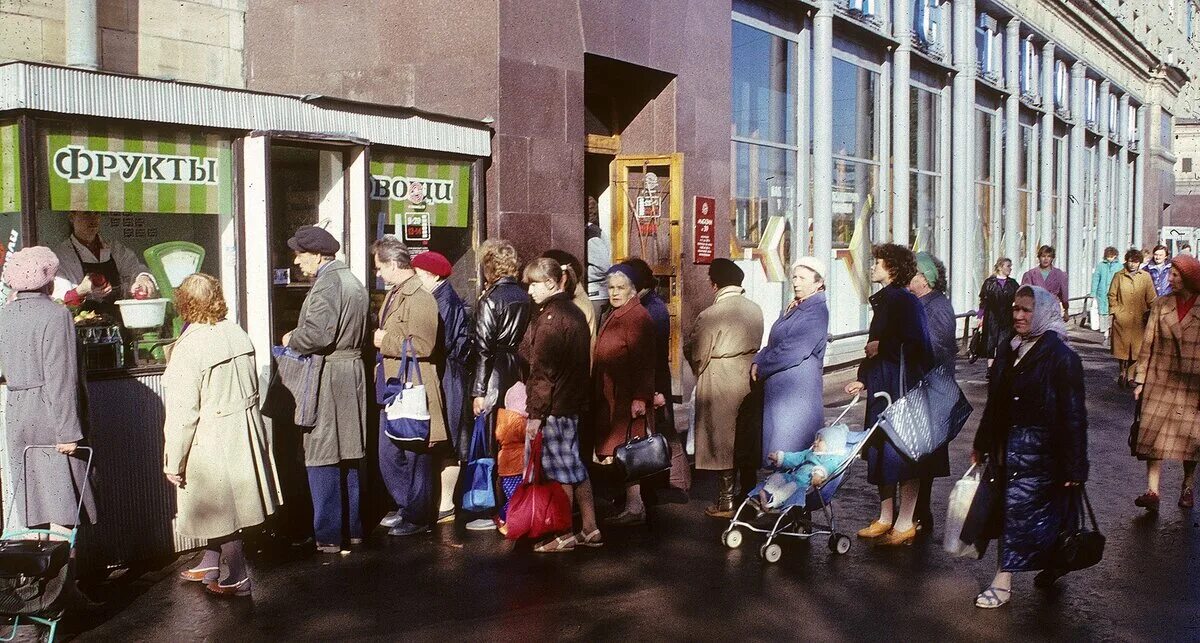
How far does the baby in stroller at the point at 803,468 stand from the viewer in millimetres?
7395

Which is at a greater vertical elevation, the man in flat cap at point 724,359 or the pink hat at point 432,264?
A: the pink hat at point 432,264

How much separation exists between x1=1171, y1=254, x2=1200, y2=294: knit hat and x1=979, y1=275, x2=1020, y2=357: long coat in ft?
22.0

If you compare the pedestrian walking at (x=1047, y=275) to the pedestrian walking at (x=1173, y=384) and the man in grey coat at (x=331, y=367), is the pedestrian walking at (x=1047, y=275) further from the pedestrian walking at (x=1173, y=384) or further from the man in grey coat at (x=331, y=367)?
the man in grey coat at (x=331, y=367)

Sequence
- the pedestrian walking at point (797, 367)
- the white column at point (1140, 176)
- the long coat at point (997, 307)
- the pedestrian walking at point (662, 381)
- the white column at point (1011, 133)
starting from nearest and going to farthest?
the pedestrian walking at point (797, 367) → the pedestrian walking at point (662, 381) → the long coat at point (997, 307) → the white column at point (1011, 133) → the white column at point (1140, 176)

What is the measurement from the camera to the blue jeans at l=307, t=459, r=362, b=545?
7516mm

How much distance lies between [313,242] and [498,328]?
1.37 meters

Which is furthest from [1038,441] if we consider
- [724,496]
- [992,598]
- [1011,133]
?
[1011,133]

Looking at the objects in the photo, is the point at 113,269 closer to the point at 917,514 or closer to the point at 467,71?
the point at 467,71

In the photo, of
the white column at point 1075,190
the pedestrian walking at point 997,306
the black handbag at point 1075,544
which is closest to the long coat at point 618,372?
the black handbag at point 1075,544

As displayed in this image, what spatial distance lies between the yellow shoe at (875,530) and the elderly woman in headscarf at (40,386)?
15.6ft

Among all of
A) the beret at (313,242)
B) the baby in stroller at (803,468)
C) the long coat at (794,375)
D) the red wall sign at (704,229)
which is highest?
the red wall sign at (704,229)

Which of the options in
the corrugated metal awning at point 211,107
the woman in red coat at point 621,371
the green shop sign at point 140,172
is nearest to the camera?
the corrugated metal awning at point 211,107

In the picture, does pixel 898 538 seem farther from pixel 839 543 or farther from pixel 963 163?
pixel 963 163

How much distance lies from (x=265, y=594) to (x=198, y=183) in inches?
108
